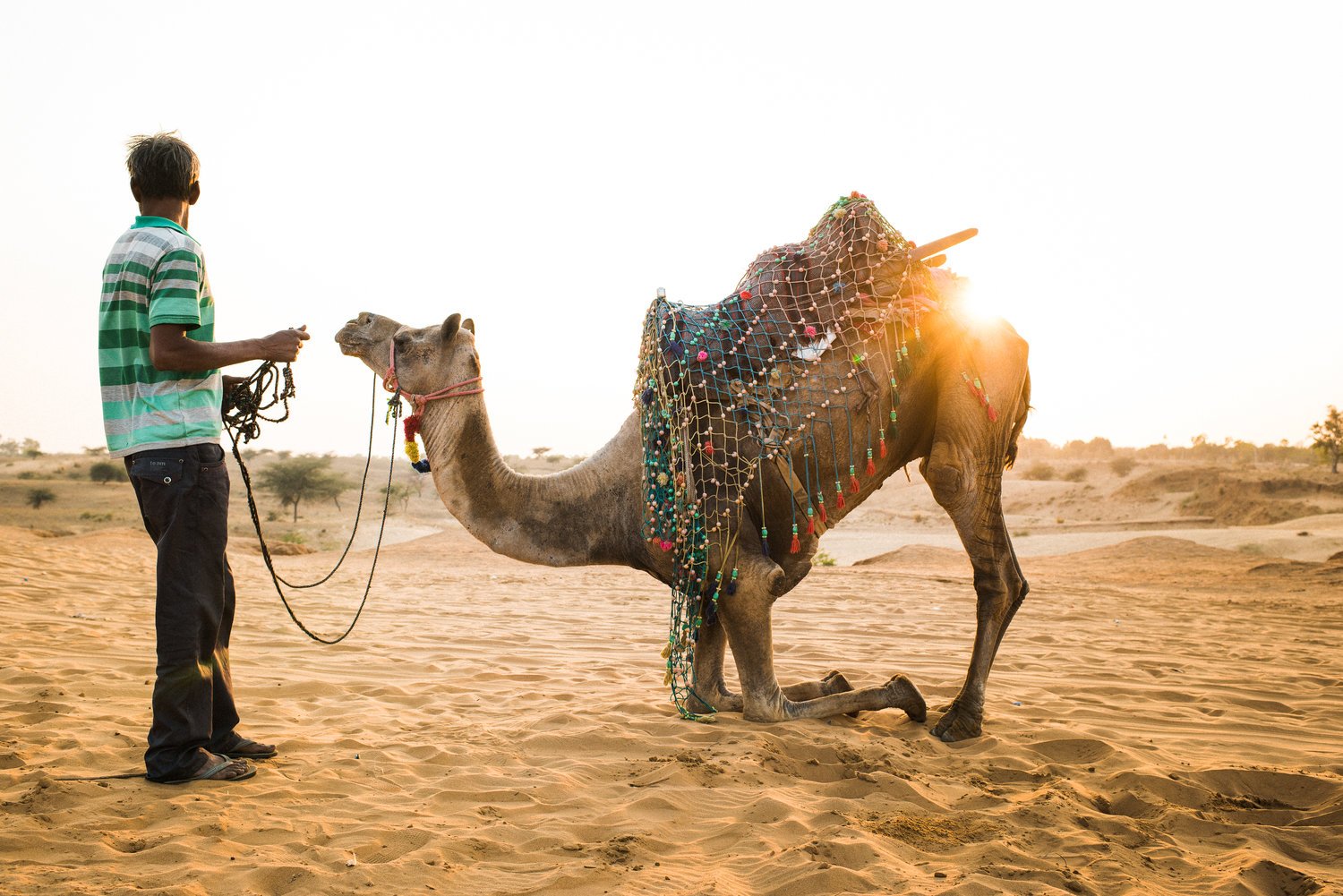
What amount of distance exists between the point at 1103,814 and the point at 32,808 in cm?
443

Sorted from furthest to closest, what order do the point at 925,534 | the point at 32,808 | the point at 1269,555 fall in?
the point at 925,534 < the point at 1269,555 < the point at 32,808

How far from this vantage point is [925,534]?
111ft

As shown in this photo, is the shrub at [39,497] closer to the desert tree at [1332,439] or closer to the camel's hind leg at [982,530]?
the camel's hind leg at [982,530]

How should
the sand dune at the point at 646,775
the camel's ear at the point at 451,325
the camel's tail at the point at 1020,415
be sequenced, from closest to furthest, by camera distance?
the sand dune at the point at 646,775 < the camel's ear at the point at 451,325 < the camel's tail at the point at 1020,415

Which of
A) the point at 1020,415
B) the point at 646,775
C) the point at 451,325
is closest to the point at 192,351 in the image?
the point at 451,325

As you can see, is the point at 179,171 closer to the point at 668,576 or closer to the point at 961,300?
the point at 668,576

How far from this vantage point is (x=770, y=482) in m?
4.98

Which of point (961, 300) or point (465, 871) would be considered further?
point (961, 300)

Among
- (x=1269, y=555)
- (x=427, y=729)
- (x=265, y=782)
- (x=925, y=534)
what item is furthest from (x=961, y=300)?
(x=925, y=534)

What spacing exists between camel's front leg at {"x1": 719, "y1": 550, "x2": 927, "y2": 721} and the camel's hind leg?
1.03 ft

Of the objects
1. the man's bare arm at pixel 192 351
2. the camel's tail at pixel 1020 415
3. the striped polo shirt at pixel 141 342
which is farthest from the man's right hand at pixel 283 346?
the camel's tail at pixel 1020 415

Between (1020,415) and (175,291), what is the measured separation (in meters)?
4.92

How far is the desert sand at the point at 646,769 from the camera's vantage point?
3.25 m

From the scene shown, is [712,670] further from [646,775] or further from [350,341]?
[350,341]
